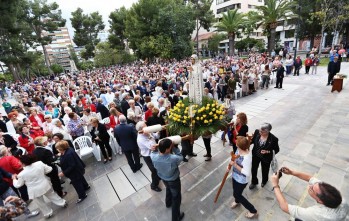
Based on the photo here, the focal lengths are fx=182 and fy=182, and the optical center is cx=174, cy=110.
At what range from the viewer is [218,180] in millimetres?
4539

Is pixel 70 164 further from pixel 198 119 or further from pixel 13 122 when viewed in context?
pixel 13 122

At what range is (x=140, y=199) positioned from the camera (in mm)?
4227

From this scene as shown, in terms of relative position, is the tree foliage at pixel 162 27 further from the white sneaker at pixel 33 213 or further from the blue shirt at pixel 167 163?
the blue shirt at pixel 167 163

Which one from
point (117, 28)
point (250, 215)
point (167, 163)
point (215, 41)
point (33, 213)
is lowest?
point (33, 213)

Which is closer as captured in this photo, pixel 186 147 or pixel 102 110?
pixel 186 147

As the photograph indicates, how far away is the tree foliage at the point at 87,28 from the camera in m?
45.8

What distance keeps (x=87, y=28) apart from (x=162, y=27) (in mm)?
28519

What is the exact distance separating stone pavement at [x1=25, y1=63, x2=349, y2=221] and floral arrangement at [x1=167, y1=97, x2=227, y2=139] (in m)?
1.54

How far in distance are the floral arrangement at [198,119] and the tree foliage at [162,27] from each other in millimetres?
26564

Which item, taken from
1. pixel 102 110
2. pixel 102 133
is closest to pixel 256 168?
pixel 102 133

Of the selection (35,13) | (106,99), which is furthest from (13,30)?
(106,99)

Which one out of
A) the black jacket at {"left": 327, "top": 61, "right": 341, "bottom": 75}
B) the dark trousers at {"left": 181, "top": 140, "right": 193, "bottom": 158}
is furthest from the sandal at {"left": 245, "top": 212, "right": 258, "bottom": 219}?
the black jacket at {"left": 327, "top": 61, "right": 341, "bottom": 75}

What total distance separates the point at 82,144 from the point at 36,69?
54131mm

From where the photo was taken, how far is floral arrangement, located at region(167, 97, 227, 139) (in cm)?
366
